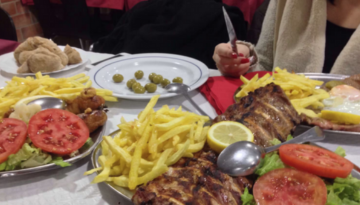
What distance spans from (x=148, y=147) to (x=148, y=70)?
1.54 metres

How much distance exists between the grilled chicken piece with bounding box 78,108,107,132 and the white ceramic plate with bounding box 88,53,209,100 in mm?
615

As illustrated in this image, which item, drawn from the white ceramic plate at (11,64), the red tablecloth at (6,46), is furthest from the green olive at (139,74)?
the red tablecloth at (6,46)

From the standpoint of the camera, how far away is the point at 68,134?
147cm

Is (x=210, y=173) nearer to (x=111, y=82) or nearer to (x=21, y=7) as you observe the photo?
(x=111, y=82)

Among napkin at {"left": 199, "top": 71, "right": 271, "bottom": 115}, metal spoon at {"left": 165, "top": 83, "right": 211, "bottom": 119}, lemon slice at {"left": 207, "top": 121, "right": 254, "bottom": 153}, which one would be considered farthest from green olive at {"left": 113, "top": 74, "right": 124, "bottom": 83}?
lemon slice at {"left": 207, "top": 121, "right": 254, "bottom": 153}

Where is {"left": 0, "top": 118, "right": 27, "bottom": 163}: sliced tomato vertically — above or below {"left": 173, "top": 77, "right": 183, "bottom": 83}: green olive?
above

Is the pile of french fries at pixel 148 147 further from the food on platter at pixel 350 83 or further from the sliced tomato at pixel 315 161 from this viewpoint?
the food on platter at pixel 350 83

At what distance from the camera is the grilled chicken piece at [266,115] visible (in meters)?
1.45

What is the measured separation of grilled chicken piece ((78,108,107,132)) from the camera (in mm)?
1594

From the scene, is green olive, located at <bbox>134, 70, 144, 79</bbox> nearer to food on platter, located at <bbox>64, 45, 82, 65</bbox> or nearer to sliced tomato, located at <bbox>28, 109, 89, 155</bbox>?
food on platter, located at <bbox>64, 45, 82, 65</bbox>

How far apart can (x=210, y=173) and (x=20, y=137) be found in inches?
41.0

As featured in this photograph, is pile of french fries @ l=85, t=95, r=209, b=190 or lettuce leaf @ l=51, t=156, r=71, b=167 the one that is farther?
lettuce leaf @ l=51, t=156, r=71, b=167

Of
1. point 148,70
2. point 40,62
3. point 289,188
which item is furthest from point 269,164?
point 40,62

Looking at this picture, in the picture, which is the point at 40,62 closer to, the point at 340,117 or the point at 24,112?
the point at 24,112
